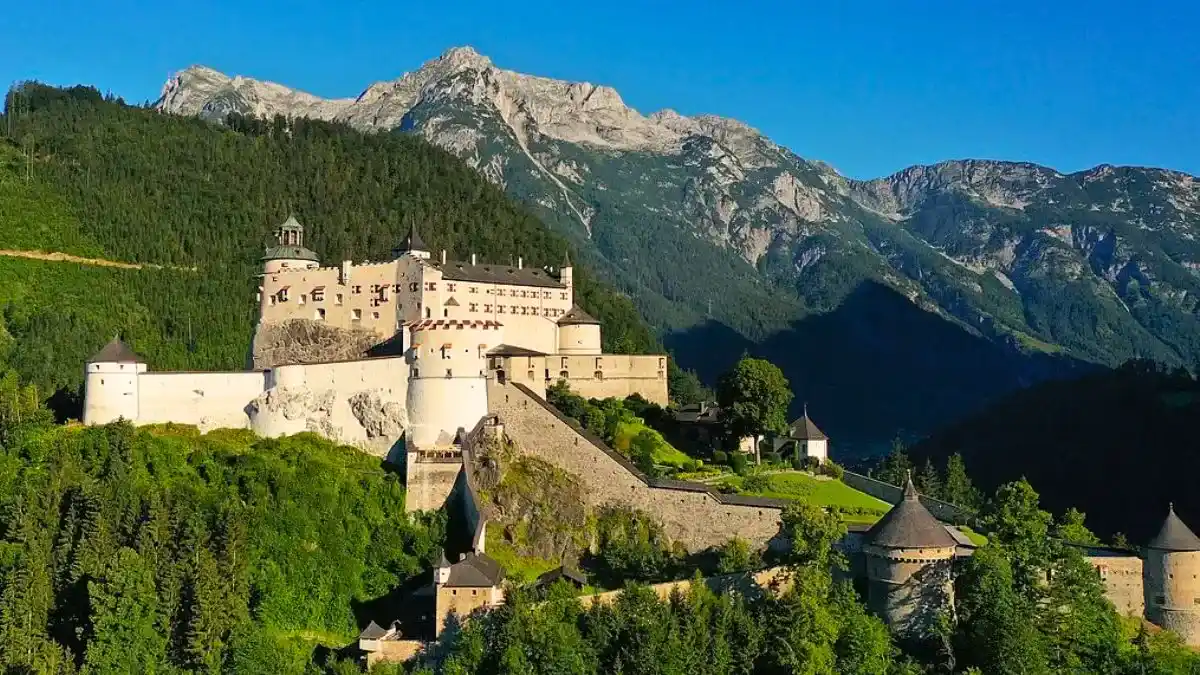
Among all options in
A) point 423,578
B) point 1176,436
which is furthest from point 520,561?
point 1176,436

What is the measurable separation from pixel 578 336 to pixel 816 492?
23165 mm

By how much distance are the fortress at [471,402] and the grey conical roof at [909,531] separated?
74 mm

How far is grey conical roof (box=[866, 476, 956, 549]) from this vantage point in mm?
49750

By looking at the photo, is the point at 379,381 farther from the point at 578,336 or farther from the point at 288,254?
the point at 288,254

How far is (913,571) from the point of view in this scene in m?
50.1

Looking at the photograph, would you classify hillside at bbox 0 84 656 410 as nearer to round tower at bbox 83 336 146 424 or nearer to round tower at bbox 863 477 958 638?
round tower at bbox 83 336 146 424

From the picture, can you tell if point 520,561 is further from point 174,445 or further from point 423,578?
point 174,445

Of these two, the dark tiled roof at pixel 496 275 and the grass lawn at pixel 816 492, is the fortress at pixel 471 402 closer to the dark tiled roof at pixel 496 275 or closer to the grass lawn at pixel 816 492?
the dark tiled roof at pixel 496 275

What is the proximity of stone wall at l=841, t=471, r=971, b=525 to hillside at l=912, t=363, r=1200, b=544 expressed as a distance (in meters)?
62.9

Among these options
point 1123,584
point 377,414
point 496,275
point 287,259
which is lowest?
point 1123,584

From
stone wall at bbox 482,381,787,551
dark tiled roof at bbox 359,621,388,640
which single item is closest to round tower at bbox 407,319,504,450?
stone wall at bbox 482,381,787,551

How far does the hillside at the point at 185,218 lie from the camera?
100 meters

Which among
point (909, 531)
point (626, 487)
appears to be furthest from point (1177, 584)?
point (626, 487)

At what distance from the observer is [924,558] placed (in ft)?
164
